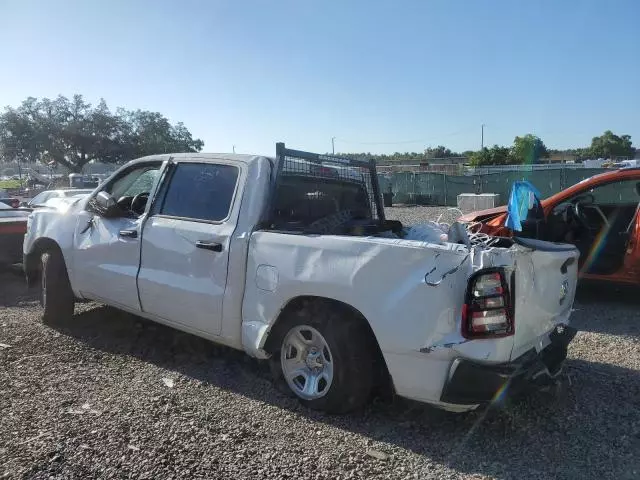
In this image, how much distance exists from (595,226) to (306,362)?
5.06m

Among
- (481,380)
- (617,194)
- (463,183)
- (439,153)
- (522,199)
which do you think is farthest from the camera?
(439,153)

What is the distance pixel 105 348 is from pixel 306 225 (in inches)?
87.1

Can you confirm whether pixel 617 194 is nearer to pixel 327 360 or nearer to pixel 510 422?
pixel 510 422

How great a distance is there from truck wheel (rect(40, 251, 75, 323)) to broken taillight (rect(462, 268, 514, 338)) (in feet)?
13.3

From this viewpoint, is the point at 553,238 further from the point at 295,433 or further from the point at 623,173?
the point at 295,433

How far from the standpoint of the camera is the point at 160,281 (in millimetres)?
4238

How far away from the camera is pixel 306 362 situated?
11.8 feet

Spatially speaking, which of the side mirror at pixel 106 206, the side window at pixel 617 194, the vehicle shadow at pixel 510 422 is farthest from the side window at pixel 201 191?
the side window at pixel 617 194

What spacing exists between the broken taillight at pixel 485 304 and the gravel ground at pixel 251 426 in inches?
29.6

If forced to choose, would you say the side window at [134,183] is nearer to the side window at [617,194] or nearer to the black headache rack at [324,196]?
the black headache rack at [324,196]

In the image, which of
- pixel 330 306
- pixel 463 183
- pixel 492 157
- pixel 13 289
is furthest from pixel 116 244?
pixel 492 157

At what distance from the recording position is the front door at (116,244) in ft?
14.9

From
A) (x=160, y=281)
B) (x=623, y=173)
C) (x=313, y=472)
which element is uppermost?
(x=623, y=173)

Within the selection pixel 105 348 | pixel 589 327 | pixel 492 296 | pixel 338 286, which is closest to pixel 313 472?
pixel 338 286
